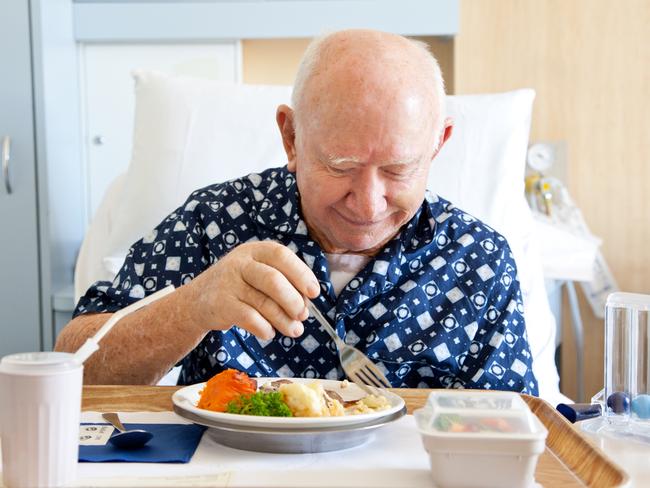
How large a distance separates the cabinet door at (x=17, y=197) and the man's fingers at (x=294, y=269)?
1830 millimetres

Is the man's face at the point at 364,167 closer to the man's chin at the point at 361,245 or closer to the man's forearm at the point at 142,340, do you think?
the man's chin at the point at 361,245

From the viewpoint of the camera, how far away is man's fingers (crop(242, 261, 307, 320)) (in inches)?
40.1

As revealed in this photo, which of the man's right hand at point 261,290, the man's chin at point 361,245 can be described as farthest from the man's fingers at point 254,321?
the man's chin at point 361,245

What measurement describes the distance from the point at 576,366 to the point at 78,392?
217 cm

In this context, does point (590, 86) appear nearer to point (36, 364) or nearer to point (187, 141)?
point (187, 141)

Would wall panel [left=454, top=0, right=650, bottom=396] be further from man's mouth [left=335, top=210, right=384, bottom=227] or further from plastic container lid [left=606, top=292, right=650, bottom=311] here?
plastic container lid [left=606, top=292, right=650, bottom=311]

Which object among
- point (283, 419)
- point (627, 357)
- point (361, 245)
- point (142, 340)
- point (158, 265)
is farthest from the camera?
point (158, 265)

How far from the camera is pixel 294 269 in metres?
1.01

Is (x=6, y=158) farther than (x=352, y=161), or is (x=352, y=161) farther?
(x=6, y=158)

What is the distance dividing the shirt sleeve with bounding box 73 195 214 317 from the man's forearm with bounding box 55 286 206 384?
7 centimetres

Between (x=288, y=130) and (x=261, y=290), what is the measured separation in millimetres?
549

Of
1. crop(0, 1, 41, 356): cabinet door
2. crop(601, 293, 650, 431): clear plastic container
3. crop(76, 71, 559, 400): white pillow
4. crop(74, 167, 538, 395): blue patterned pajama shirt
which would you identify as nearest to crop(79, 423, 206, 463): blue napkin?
crop(74, 167, 538, 395): blue patterned pajama shirt

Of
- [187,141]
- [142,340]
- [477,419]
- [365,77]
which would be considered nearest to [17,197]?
[187,141]

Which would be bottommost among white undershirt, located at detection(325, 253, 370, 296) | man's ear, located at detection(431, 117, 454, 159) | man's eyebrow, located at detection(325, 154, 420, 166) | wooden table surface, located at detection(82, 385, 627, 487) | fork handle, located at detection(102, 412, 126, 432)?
wooden table surface, located at detection(82, 385, 627, 487)
